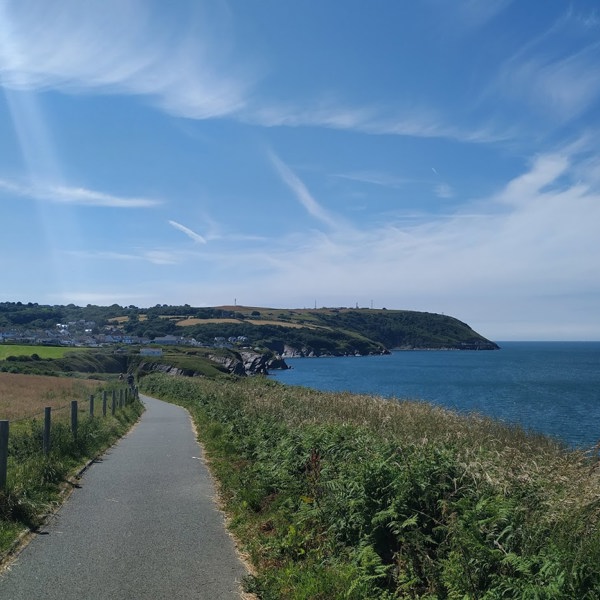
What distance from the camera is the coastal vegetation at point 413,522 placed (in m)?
4.37

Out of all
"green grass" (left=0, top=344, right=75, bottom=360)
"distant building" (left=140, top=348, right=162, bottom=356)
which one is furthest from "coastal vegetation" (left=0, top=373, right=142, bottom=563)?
"distant building" (left=140, top=348, right=162, bottom=356)

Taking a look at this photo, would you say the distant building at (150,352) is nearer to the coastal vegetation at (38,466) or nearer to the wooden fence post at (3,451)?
the coastal vegetation at (38,466)

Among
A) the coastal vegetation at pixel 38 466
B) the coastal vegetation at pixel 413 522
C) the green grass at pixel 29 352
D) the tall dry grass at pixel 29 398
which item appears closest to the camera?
the coastal vegetation at pixel 413 522

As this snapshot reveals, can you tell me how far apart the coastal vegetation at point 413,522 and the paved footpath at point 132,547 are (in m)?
0.41

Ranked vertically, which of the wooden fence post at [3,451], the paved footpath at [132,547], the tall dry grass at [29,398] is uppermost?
the wooden fence post at [3,451]

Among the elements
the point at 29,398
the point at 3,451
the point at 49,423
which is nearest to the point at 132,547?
the point at 3,451

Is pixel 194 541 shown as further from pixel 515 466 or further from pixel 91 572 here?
pixel 515 466

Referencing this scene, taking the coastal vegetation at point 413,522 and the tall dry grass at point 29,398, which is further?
the tall dry grass at point 29,398

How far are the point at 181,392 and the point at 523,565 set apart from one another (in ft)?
118

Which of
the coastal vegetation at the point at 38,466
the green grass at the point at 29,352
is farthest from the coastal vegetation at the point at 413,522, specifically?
the green grass at the point at 29,352

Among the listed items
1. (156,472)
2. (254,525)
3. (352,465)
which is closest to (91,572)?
(254,525)

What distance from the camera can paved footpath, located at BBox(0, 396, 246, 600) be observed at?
19.3 ft

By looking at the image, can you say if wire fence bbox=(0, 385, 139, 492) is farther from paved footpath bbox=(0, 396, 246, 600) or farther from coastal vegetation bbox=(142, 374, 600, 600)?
coastal vegetation bbox=(142, 374, 600, 600)

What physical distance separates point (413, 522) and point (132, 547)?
354 centimetres
